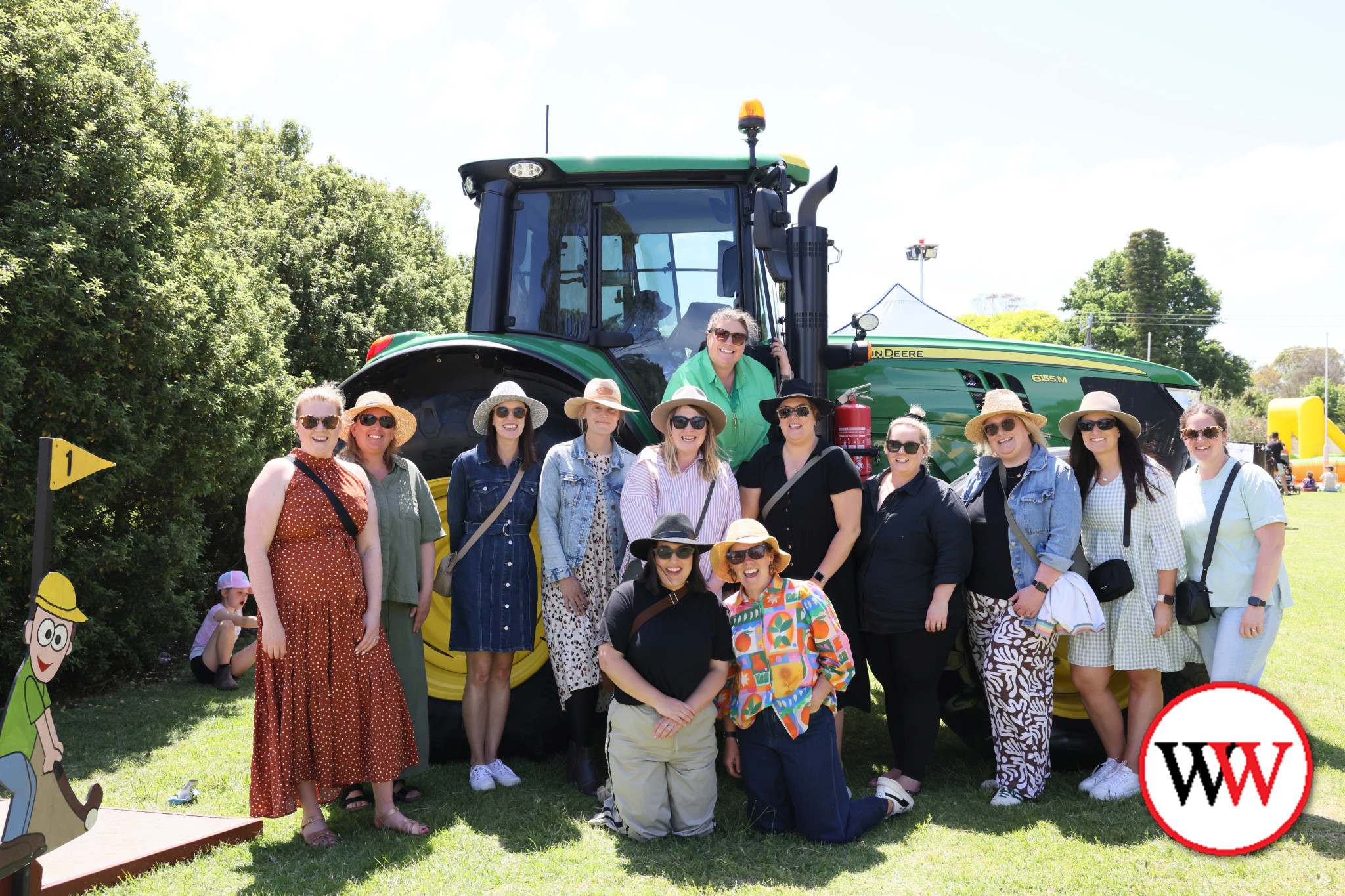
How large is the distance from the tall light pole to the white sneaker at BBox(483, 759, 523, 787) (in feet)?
19.0

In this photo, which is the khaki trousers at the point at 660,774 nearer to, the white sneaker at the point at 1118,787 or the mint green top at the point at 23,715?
the white sneaker at the point at 1118,787

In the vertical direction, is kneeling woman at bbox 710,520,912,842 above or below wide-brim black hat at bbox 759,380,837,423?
below

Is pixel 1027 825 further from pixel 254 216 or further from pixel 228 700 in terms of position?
pixel 254 216

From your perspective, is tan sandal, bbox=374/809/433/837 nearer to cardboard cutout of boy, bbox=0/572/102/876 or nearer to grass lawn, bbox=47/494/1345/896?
grass lawn, bbox=47/494/1345/896

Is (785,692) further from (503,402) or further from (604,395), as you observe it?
(503,402)

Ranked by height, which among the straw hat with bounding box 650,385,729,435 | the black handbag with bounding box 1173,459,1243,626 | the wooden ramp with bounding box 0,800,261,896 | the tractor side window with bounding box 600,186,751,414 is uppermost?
the tractor side window with bounding box 600,186,751,414

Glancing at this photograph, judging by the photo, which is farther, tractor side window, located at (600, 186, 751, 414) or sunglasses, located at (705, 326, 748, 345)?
tractor side window, located at (600, 186, 751, 414)

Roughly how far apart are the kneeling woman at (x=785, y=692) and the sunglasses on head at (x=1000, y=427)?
1.03 meters

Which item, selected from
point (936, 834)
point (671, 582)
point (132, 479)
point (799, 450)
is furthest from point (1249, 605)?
point (132, 479)

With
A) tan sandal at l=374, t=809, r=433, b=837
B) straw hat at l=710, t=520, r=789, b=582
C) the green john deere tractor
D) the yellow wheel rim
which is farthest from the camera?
the yellow wheel rim

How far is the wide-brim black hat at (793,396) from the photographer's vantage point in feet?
12.1

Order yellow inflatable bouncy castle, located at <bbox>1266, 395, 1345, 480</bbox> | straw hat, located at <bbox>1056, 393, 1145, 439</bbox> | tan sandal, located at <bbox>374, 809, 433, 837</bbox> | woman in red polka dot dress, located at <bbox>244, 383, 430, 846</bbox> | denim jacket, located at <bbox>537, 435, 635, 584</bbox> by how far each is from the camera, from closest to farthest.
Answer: woman in red polka dot dress, located at <bbox>244, 383, 430, 846</bbox> < tan sandal, located at <bbox>374, 809, 433, 837</bbox> < straw hat, located at <bbox>1056, 393, 1145, 439</bbox> < denim jacket, located at <bbox>537, 435, 635, 584</bbox> < yellow inflatable bouncy castle, located at <bbox>1266, 395, 1345, 480</bbox>

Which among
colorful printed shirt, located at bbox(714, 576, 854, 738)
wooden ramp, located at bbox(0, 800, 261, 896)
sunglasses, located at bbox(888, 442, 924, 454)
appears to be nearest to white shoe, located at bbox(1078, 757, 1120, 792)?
colorful printed shirt, located at bbox(714, 576, 854, 738)

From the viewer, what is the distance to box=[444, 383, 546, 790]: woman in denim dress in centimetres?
384
